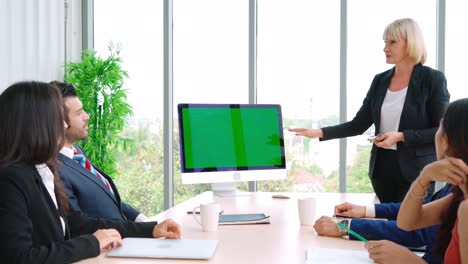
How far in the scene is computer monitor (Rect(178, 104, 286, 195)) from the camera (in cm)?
266

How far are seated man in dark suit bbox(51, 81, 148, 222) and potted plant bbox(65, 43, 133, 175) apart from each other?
2.50 m

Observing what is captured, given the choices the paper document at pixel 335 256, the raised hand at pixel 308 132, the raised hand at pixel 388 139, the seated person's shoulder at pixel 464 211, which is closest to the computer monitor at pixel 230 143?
the raised hand at pixel 308 132

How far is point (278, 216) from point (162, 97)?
3.39m

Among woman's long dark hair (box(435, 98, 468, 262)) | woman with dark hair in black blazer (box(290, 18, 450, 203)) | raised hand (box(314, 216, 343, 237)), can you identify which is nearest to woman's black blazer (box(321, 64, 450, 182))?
woman with dark hair in black blazer (box(290, 18, 450, 203))

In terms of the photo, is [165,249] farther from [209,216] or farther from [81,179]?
[81,179]

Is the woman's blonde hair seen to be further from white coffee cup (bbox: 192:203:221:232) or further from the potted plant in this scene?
the potted plant

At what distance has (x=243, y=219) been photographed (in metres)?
2.07

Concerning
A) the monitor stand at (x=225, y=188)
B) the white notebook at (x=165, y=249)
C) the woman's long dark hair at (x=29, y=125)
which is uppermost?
the woman's long dark hair at (x=29, y=125)

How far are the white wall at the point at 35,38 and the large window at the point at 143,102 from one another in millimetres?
545

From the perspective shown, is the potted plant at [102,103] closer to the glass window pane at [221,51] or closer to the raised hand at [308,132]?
the glass window pane at [221,51]

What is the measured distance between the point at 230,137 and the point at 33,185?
4.67ft

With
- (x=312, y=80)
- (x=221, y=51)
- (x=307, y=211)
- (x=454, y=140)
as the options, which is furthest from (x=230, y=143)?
(x=221, y=51)

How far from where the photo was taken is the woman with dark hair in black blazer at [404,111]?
2721mm

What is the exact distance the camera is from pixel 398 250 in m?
1.42
